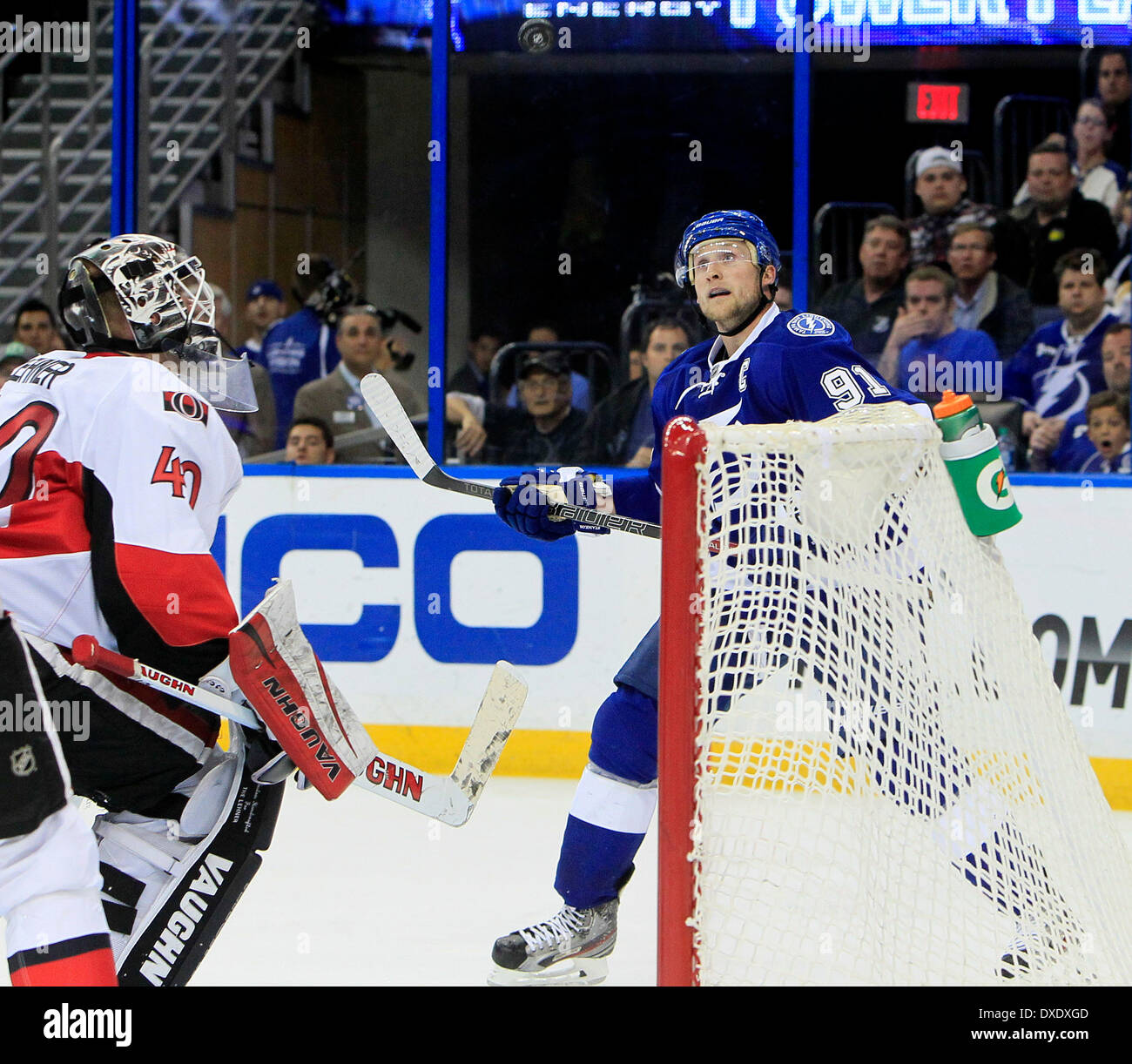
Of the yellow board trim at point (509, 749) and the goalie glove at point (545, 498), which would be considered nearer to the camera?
the goalie glove at point (545, 498)

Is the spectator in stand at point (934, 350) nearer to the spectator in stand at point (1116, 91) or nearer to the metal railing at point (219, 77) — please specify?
Answer: the spectator in stand at point (1116, 91)

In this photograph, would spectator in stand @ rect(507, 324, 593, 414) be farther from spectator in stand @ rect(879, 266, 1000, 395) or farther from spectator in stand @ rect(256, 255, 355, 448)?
spectator in stand @ rect(879, 266, 1000, 395)

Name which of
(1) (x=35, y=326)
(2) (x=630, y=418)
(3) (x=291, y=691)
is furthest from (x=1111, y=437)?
(1) (x=35, y=326)

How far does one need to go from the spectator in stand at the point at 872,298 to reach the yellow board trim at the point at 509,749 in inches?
54.8

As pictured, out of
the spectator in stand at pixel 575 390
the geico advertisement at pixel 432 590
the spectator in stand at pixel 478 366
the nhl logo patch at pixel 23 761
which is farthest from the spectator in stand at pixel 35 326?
the nhl logo patch at pixel 23 761

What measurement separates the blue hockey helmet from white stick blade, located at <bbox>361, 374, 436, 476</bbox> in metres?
0.51

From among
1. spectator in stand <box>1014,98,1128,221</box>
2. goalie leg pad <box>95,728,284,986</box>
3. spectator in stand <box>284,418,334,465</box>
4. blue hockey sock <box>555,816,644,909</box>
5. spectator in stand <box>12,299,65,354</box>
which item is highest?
spectator in stand <box>1014,98,1128,221</box>


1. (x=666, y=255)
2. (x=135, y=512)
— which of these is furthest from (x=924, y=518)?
(x=666, y=255)

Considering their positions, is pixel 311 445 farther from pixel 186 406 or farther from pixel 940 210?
pixel 186 406

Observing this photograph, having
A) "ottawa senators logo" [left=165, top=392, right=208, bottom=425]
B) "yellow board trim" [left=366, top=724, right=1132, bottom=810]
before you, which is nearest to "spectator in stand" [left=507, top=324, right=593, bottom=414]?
"yellow board trim" [left=366, top=724, right=1132, bottom=810]

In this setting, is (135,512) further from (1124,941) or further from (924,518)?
(1124,941)

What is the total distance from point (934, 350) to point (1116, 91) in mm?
1046

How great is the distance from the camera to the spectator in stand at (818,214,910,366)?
169 inches

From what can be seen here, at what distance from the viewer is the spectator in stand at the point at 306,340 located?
4586 mm
